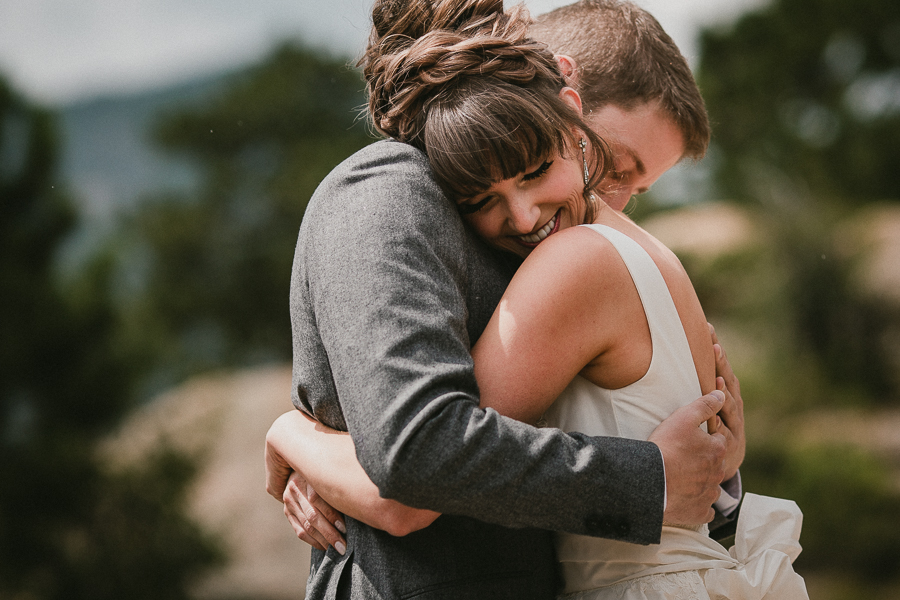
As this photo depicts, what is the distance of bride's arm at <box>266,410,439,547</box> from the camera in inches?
52.7

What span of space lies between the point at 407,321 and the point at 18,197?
9.07m

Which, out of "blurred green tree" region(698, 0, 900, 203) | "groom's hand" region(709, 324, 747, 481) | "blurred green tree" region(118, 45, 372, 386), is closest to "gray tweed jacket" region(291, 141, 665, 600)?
"groom's hand" region(709, 324, 747, 481)

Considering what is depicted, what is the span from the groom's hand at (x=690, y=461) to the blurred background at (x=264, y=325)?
459 cm

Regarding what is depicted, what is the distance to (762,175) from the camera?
1313 centimetres

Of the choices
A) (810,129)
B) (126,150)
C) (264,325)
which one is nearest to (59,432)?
(264,325)

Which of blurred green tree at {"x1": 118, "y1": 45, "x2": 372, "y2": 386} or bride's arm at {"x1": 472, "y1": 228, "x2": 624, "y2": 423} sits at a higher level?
bride's arm at {"x1": 472, "y1": 228, "x2": 624, "y2": 423}

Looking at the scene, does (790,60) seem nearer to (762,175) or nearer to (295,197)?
(762,175)

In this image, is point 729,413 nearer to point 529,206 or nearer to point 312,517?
point 529,206

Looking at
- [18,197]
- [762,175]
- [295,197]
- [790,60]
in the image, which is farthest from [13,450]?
[790,60]

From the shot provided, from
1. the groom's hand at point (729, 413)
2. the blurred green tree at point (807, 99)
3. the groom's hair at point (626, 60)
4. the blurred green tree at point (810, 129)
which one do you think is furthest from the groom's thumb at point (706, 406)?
the blurred green tree at point (807, 99)

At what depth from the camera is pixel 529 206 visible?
1.55m

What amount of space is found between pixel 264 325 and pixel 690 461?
577 inches

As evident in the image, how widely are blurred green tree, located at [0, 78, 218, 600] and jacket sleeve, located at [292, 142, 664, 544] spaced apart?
26.8 feet

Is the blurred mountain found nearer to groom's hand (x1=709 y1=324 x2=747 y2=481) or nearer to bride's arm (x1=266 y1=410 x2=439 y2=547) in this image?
bride's arm (x1=266 y1=410 x2=439 y2=547)
